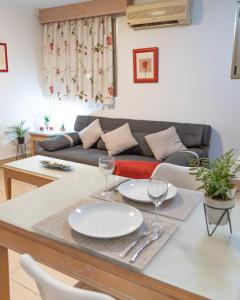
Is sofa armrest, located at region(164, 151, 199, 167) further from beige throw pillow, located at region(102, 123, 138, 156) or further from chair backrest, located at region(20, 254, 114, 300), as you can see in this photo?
chair backrest, located at region(20, 254, 114, 300)

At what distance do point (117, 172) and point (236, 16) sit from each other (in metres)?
2.28

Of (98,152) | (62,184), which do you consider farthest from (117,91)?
(62,184)

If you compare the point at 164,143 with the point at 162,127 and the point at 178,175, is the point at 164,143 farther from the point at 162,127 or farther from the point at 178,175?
the point at 178,175

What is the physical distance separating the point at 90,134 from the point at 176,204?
2831mm

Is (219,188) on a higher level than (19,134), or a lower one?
higher

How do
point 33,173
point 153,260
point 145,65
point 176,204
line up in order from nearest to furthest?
1. point 153,260
2. point 176,204
3. point 33,173
4. point 145,65

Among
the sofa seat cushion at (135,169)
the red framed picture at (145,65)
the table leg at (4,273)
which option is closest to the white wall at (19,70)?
the red framed picture at (145,65)

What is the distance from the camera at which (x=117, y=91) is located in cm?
429

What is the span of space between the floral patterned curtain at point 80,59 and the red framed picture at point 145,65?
1.30 feet

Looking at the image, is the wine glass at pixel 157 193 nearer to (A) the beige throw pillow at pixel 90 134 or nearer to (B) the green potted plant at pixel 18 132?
(A) the beige throw pillow at pixel 90 134

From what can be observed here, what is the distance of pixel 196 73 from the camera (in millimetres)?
3637

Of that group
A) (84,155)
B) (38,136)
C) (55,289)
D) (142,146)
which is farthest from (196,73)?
(55,289)

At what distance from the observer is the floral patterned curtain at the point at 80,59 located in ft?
13.8

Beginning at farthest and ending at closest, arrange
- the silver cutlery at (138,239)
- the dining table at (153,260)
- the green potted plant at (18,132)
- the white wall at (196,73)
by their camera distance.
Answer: the green potted plant at (18,132)
the white wall at (196,73)
the silver cutlery at (138,239)
the dining table at (153,260)
